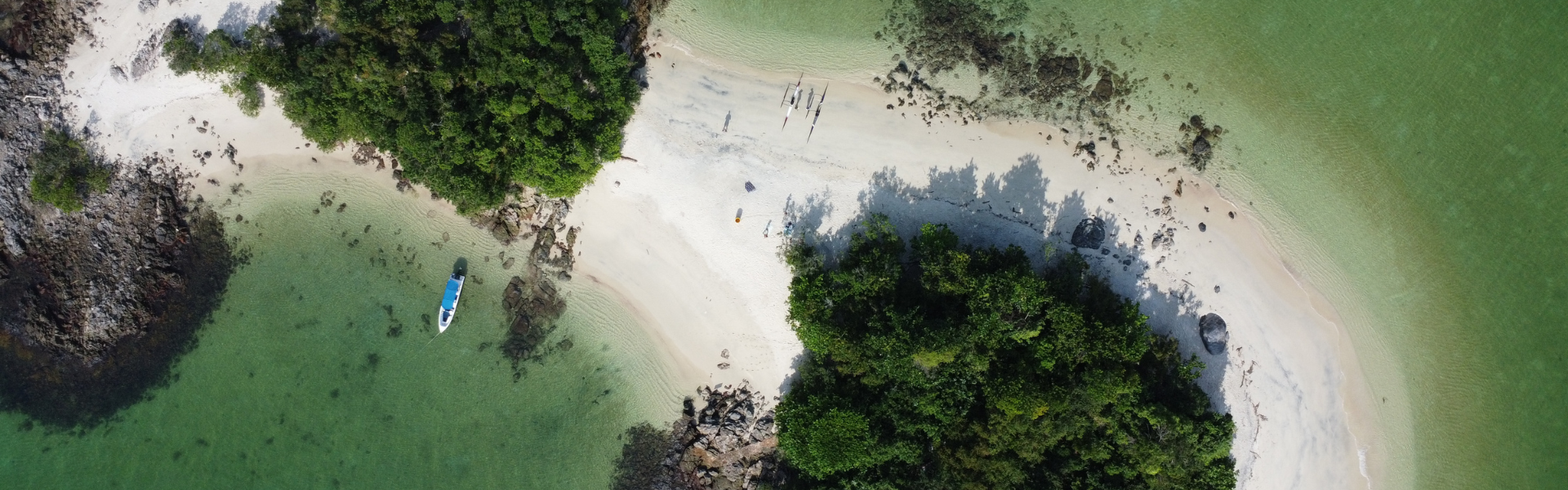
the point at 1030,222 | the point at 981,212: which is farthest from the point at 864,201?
the point at 1030,222

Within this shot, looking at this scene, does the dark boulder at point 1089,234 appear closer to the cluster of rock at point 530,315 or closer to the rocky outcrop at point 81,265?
the cluster of rock at point 530,315

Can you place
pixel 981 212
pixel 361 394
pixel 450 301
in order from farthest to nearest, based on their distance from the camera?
pixel 361 394 < pixel 450 301 < pixel 981 212

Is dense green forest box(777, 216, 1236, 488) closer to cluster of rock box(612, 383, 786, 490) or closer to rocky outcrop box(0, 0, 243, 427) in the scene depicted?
cluster of rock box(612, 383, 786, 490)

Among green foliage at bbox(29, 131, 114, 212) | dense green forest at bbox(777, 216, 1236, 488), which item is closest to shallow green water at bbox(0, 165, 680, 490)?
green foliage at bbox(29, 131, 114, 212)

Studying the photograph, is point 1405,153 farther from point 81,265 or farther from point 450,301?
point 81,265

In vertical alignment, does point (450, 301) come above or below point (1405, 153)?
below
